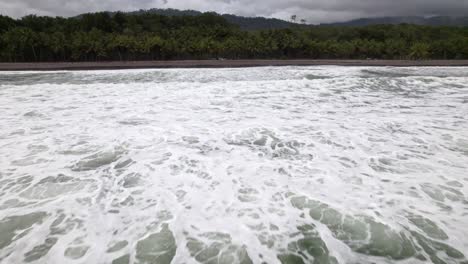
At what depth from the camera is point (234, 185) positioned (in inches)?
112

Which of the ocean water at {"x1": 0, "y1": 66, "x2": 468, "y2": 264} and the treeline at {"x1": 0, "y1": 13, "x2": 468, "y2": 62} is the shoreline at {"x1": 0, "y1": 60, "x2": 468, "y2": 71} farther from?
the ocean water at {"x1": 0, "y1": 66, "x2": 468, "y2": 264}

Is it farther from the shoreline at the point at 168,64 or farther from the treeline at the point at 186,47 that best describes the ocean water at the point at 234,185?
the treeline at the point at 186,47

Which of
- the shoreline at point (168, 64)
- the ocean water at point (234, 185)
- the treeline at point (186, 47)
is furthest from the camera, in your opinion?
the treeline at point (186, 47)

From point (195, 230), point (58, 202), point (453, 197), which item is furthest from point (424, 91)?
point (58, 202)

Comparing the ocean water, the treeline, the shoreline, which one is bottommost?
the ocean water

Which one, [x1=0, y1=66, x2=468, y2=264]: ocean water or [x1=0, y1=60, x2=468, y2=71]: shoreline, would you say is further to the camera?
[x1=0, y1=60, x2=468, y2=71]: shoreline

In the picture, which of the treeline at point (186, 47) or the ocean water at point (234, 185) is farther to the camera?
the treeline at point (186, 47)

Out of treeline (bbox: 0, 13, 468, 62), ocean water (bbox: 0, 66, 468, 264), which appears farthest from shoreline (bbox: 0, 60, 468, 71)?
ocean water (bbox: 0, 66, 468, 264)

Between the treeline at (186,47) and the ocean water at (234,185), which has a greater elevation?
the treeline at (186,47)

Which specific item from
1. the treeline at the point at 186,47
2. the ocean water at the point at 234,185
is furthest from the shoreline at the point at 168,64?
the ocean water at the point at 234,185

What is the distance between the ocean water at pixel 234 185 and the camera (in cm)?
203

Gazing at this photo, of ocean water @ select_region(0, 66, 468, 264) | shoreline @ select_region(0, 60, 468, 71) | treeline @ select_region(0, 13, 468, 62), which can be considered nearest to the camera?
ocean water @ select_region(0, 66, 468, 264)

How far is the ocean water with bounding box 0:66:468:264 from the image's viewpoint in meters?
2.03

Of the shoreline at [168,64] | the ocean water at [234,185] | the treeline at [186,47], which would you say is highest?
the treeline at [186,47]
